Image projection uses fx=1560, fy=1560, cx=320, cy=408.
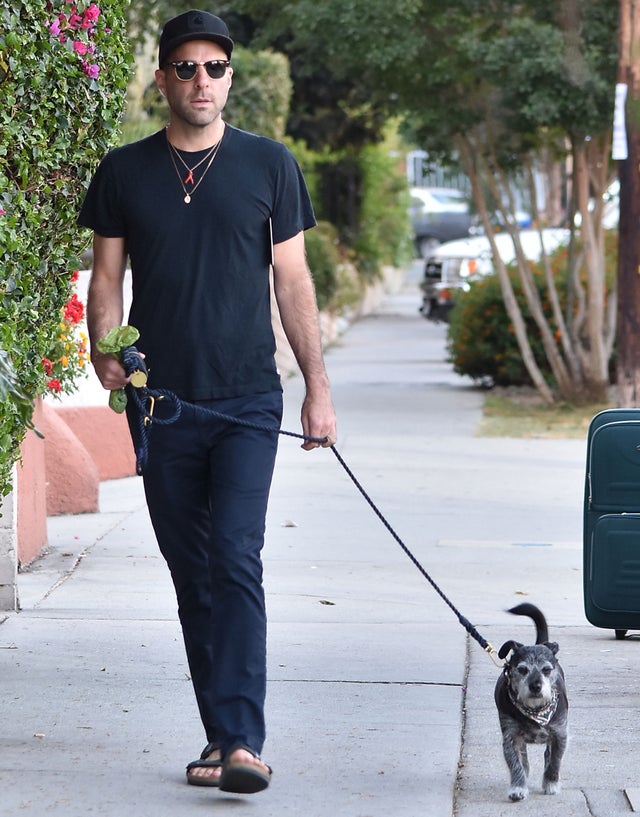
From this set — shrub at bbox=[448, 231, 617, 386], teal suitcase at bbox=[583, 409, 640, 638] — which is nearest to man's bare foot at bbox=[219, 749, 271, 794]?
teal suitcase at bbox=[583, 409, 640, 638]

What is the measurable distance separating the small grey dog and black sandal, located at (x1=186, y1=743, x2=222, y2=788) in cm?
81

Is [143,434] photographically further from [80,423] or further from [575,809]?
[80,423]

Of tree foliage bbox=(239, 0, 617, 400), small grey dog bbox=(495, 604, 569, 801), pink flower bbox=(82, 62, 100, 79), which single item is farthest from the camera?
tree foliage bbox=(239, 0, 617, 400)

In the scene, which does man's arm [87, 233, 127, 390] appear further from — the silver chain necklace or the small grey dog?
the small grey dog

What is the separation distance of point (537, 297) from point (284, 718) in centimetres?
1122

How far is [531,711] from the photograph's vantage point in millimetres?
4242

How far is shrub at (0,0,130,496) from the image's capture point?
4.60 m

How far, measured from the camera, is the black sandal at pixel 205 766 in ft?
14.3

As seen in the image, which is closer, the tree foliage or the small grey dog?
the small grey dog

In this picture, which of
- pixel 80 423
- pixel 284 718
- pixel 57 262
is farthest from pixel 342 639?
pixel 80 423

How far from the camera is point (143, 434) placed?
4340mm

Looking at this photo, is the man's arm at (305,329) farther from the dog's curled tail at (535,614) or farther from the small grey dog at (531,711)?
the small grey dog at (531,711)

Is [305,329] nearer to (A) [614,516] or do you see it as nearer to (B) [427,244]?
(A) [614,516]

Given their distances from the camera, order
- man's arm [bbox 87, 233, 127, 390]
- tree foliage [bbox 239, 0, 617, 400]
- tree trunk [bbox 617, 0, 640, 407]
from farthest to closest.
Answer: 1. tree foliage [bbox 239, 0, 617, 400]
2. tree trunk [bbox 617, 0, 640, 407]
3. man's arm [bbox 87, 233, 127, 390]
